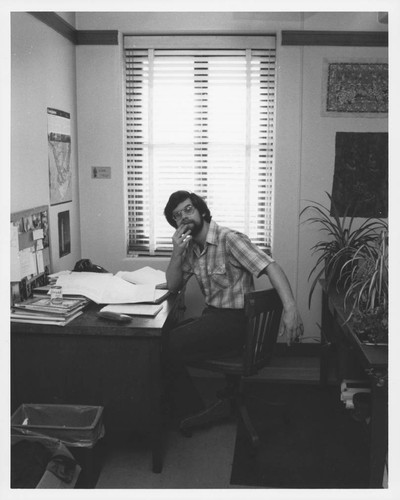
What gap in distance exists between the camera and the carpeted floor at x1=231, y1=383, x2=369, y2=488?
2.79m

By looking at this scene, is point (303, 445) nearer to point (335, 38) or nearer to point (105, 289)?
point (105, 289)

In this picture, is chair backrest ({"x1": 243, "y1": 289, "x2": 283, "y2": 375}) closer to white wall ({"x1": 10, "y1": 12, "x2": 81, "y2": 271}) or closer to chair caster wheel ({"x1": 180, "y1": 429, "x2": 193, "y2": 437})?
chair caster wheel ({"x1": 180, "y1": 429, "x2": 193, "y2": 437})

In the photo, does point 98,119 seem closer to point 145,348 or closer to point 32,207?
point 32,207

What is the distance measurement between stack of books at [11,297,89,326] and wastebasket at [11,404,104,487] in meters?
0.39

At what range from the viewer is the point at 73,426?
109 inches

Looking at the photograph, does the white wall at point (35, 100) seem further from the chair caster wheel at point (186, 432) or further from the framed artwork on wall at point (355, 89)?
the framed artwork on wall at point (355, 89)

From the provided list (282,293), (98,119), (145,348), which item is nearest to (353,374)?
(282,293)

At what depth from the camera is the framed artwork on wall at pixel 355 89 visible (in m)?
3.98

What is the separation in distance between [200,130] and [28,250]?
155 centimetres

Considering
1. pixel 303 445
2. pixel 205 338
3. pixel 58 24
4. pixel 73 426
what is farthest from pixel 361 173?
pixel 73 426

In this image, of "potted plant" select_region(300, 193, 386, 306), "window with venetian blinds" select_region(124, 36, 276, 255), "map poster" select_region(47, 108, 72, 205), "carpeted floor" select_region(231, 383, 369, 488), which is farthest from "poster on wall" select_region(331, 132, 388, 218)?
"map poster" select_region(47, 108, 72, 205)

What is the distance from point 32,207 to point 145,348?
1073 millimetres

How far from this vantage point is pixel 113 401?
2.78m

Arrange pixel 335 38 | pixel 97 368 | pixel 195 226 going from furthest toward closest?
1. pixel 335 38
2. pixel 195 226
3. pixel 97 368
